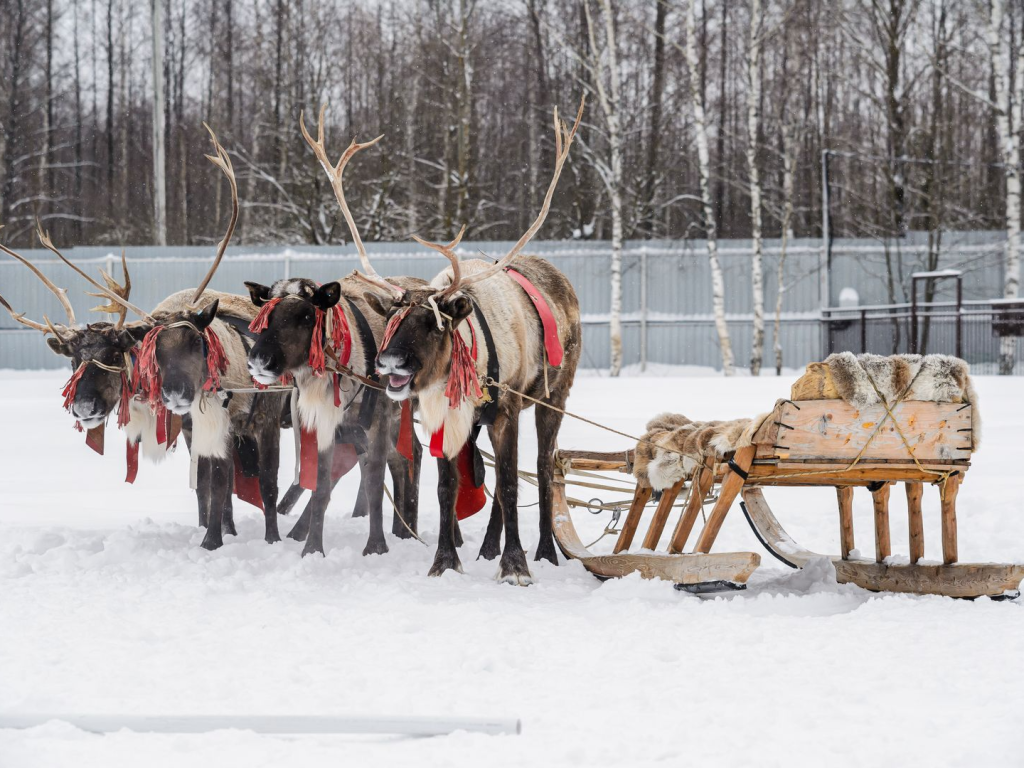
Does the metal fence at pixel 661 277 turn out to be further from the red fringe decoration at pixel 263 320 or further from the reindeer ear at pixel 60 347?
the red fringe decoration at pixel 263 320

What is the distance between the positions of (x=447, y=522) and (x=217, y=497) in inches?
56.9

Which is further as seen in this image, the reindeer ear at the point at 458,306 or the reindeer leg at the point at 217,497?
the reindeer leg at the point at 217,497

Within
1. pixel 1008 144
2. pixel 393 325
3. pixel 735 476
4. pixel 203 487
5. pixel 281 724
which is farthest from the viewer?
pixel 1008 144

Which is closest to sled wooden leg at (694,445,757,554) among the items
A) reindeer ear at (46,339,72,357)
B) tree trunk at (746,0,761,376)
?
reindeer ear at (46,339,72,357)

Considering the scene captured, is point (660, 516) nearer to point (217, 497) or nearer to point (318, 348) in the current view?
point (318, 348)

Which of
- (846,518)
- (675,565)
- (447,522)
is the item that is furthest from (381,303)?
(846,518)

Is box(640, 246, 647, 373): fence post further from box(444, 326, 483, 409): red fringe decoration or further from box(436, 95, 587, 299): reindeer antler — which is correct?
box(444, 326, 483, 409): red fringe decoration

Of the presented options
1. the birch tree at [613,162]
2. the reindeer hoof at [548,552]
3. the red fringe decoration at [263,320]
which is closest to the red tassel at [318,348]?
the red fringe decoration at [263,320]

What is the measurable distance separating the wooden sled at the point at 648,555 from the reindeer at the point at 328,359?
895mm

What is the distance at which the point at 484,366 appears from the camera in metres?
5.40

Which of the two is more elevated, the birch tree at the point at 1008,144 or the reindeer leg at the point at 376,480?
the birch tree at the point at 1008,144

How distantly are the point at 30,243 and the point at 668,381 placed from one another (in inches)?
854

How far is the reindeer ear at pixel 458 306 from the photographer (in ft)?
16.6

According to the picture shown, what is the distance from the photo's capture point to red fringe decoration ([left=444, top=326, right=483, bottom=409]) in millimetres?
5113
